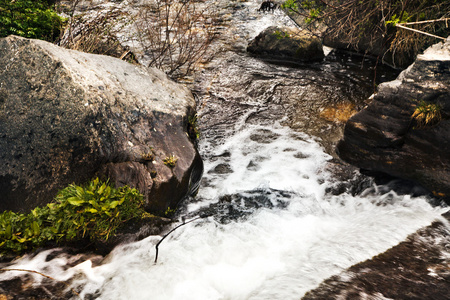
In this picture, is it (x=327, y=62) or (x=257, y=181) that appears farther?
(x=327, y=62)

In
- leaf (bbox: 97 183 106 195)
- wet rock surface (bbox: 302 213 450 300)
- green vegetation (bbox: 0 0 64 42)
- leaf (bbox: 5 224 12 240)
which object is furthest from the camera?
green vegetation (bbox: 0 0 64 42)

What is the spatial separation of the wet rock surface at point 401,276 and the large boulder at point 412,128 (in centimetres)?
129

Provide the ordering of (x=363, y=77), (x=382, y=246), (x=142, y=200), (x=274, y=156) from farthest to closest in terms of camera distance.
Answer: (x=363, y=77) < (x=274, y=156) < (x=142, y=200) < (x=382, y=246)

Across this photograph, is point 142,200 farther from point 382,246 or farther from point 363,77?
point 363,77

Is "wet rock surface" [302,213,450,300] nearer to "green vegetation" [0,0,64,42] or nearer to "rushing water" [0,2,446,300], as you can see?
"rushing water" [0,2,446,300]

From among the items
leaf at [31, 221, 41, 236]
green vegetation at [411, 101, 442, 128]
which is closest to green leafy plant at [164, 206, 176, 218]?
leaf at [31, 221, 41, 236]

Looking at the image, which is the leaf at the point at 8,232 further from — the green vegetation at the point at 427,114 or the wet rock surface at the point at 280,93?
the green vegetation at the point at 427,114

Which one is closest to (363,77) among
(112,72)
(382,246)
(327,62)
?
(327,62)

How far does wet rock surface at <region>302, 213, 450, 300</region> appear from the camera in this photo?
3.07 meters

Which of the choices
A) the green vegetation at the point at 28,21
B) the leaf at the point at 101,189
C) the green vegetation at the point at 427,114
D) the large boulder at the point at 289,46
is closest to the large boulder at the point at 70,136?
the leaf at the point at 101,189

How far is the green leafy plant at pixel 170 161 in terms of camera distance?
15.8ft

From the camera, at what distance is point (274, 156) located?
632 cm

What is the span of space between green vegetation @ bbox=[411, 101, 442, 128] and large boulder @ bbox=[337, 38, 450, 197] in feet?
0.04

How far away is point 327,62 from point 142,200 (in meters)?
8.10
